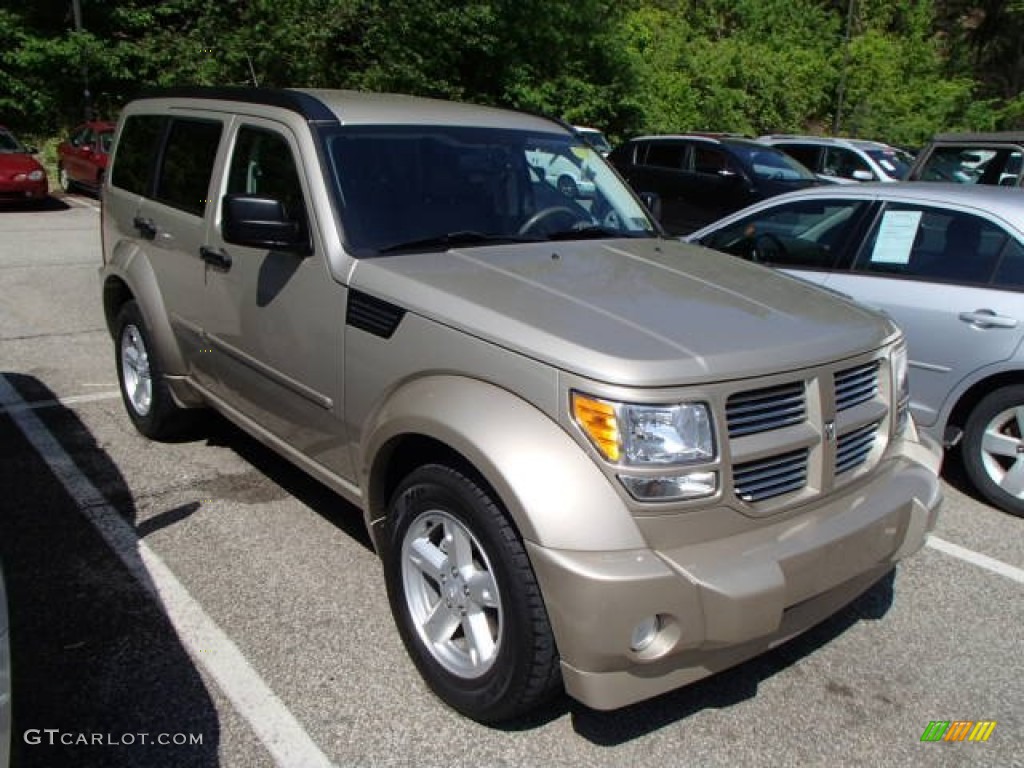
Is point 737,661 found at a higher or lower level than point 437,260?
lower

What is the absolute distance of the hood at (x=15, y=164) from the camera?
15898 millimetres

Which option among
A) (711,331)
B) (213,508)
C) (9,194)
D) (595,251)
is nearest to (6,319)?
(213,508)

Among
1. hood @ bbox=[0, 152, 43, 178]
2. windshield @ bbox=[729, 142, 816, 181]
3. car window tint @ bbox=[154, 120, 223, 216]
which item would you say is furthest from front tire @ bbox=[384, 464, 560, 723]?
hood @ bbox=[0, 152, 43, 178]

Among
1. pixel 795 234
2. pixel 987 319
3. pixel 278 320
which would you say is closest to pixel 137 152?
pixel 278 320

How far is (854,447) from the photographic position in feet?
9.51

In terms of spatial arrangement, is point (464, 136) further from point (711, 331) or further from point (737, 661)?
point (737, 661)

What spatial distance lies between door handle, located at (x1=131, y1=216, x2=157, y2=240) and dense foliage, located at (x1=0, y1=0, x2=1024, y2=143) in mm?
14527

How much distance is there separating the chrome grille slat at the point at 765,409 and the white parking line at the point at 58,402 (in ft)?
15.7

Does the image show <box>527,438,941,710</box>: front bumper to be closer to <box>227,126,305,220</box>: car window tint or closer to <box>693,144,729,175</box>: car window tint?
<box>227,126,305,220</box>: car window tint

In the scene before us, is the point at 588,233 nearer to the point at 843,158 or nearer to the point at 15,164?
the point at 843,158

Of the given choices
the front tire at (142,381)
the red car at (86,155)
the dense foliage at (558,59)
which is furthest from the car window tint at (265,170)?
the dense foliage at (558,59)

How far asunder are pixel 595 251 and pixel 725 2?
128 feet

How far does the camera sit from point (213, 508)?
4289mm

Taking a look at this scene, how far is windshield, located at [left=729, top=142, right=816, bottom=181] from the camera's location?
12.4 m
